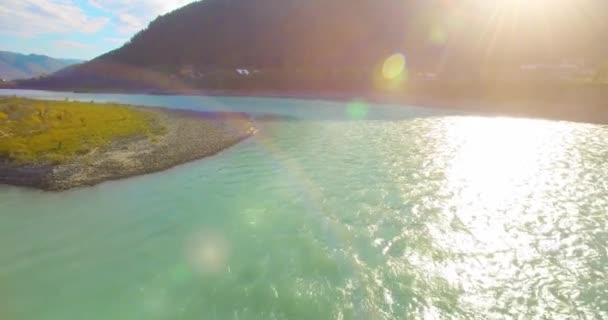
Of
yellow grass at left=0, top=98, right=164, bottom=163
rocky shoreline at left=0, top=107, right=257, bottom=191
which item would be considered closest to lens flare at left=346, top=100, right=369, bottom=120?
rocky shoreline at left=0, top=107, right=257, bottom=191

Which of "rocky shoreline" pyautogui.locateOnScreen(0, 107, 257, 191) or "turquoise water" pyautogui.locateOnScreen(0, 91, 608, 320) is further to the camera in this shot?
"rocky shoreline" pyautogui.locateOnScreen(0, 107, 257, 191)

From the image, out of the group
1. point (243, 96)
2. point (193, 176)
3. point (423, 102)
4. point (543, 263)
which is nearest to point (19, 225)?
point (193, 176)

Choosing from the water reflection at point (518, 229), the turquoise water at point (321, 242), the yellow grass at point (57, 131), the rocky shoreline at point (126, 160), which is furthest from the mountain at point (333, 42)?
the yellow grass at point (57, 131)

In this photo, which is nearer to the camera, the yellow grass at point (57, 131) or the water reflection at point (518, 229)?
the water reflection at point (518, 229)

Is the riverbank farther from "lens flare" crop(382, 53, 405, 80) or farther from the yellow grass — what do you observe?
the yellow grass

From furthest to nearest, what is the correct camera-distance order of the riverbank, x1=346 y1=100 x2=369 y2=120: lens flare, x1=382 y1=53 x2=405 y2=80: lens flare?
x1=382 y1=53 x2=405 y2=80: lens flare
x1=346 y1=100 x2=369 y2=120: lens flare
the riverbank

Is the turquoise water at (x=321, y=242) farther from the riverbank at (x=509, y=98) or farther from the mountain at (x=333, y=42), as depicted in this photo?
the mountain at (x=333, y=42)
